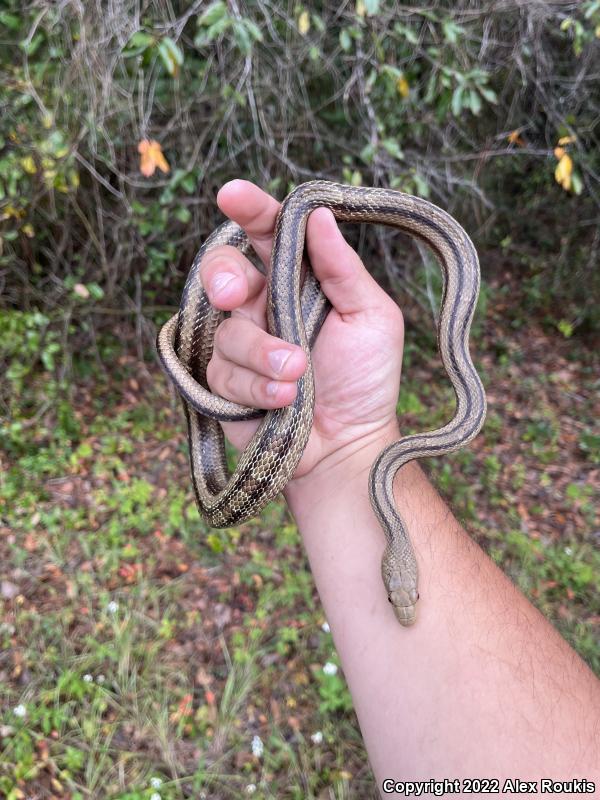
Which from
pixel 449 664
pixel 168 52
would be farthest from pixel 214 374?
pixel 168 52

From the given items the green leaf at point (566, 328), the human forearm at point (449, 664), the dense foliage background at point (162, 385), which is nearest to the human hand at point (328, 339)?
the human forearm at point (449, 664)

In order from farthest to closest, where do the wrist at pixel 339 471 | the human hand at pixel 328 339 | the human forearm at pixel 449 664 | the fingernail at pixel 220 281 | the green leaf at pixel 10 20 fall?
the green leaf at pixel 10 20 → the wrist at pixel 339 471 → the human hand at pixel 328 339 → the fingernail at pixel 220 281 → the human forearm at pixel 449 664

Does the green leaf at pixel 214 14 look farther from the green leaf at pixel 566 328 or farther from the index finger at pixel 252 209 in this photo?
the green leaf at pixel 566 328

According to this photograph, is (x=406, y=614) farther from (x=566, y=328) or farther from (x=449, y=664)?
(x=566, y=328)

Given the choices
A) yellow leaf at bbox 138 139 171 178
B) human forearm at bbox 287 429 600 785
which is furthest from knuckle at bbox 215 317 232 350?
yellow leaf at bbox 138 139 171 178

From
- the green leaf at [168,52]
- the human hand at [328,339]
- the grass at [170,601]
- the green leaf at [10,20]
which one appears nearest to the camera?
the human hand at [328,339]

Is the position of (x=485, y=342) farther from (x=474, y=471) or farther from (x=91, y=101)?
(x=91, y=101)
